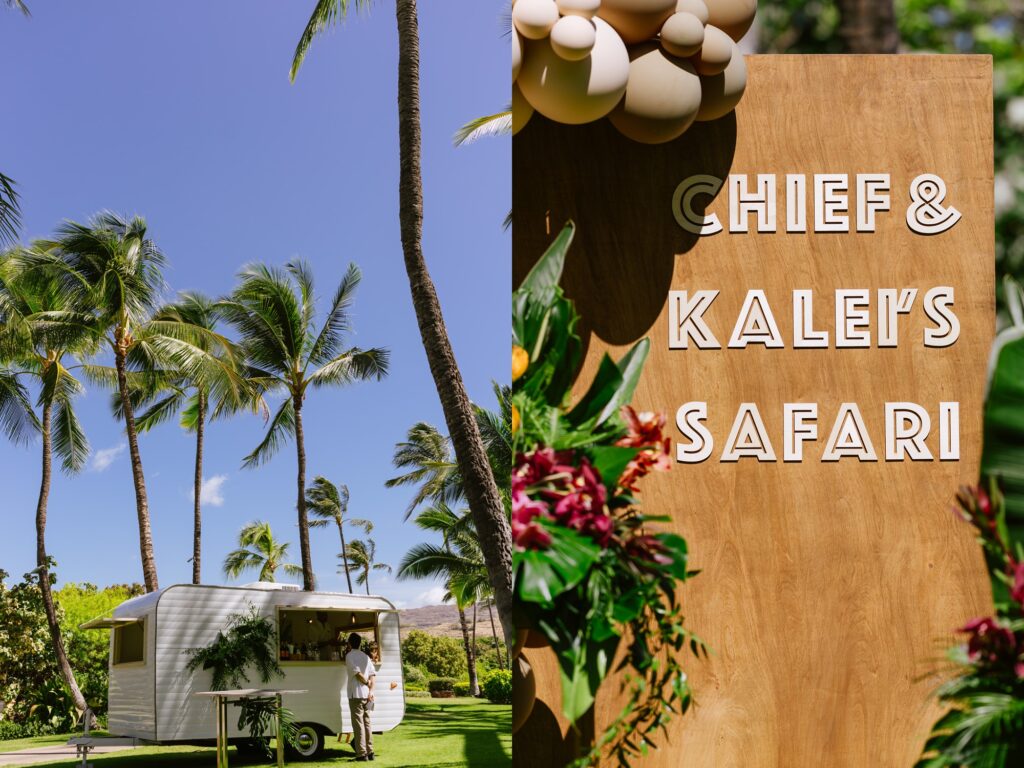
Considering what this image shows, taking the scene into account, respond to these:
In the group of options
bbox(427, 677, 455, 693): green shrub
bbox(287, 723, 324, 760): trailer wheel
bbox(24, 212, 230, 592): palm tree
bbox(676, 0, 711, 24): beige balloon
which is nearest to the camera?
bbox(676, 0, 711, 24): beige balloon

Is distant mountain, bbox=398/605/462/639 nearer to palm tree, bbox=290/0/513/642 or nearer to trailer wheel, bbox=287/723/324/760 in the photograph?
trailer wheel, bbox=287/723/324/760

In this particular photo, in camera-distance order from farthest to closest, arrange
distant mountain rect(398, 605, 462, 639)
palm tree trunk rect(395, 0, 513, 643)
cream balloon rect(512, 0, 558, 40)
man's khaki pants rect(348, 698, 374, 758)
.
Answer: distant mountain rect(398, 605, 462, 639) → man's khaki pants rect(348, 698, 374, 758) → palm tree trunk rect(395, 0, 513, 643) → cream balloon rect(512, 0, 558, 40)

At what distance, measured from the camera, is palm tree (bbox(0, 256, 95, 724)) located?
1884 centimetres

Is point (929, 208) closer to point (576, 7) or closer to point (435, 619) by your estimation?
point (576, 7)

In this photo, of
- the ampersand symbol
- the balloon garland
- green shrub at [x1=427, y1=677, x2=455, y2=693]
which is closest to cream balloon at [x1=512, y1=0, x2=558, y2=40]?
the balloon garland

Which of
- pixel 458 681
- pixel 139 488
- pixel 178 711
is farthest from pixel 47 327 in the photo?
pixel 458 681

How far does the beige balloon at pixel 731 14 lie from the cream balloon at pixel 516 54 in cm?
68

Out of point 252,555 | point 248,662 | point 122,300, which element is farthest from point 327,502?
point 248,662

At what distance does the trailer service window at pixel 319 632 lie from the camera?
12.2 metres

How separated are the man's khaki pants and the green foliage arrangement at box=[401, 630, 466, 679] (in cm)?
2244

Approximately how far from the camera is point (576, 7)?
3000 millimetres

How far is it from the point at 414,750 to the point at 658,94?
10.9 metres

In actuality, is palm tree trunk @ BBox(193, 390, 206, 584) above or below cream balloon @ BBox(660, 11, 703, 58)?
below

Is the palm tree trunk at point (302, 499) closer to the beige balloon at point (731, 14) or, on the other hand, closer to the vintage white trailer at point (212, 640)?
the vintage white trailer at point (212, 640)
